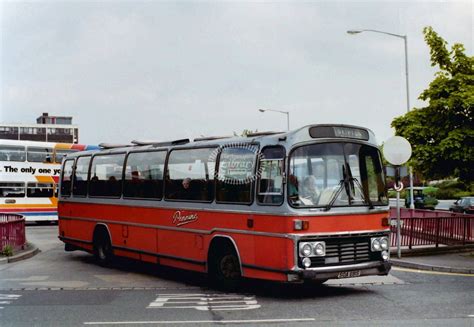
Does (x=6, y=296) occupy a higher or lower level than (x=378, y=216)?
lower

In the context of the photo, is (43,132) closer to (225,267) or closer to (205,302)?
(225,267)

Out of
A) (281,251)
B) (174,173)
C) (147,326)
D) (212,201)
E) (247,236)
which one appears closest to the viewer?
(147,326)

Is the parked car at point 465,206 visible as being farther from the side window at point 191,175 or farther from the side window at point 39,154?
the side window at point 191,175

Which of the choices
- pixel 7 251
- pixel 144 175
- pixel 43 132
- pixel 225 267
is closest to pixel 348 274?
pixel 225 267

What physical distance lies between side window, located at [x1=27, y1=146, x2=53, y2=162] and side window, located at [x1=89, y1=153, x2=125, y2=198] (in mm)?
17313

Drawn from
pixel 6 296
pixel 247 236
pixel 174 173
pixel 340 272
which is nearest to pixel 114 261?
pixel 174 173

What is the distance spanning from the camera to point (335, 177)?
11.1 meters

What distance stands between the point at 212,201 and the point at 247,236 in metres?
1.31

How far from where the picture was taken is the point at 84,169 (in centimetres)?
1756

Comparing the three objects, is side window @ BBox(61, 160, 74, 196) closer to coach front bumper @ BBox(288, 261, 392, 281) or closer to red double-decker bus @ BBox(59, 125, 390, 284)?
red double-decker bus @ BBox(59, 125, 390, 284)

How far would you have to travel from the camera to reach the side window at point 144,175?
46.5ft

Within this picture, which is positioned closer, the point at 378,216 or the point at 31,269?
the point at 378,216

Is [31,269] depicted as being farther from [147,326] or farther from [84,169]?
[147,326]

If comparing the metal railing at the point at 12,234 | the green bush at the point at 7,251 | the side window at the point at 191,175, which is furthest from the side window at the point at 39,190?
the side window at the point at 191,175
